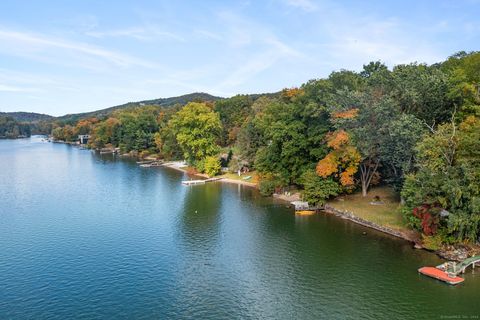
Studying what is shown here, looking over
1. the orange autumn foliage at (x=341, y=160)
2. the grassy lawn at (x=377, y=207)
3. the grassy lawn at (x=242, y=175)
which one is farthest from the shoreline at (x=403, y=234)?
the grassy lawn at (x=242, y=175)

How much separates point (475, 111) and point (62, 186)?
67.5m

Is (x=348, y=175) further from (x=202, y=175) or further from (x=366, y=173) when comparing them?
(x=202, y=175)

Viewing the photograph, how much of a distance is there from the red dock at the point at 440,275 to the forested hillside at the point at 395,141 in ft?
14.6

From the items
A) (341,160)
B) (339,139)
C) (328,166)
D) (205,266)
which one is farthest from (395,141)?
(205,266)

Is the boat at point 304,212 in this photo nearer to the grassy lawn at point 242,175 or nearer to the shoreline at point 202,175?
the shoreline at point 202,175

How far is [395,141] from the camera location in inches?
1797

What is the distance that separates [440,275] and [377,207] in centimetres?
1920

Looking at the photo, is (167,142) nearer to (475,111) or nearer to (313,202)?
(313,202)

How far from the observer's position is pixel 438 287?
1201 inches

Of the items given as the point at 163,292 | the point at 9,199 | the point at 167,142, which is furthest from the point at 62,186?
the point at 163,292

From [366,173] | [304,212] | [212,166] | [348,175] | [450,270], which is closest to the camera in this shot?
[450,270]

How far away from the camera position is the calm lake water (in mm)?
27859

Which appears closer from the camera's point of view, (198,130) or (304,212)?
(304,212)

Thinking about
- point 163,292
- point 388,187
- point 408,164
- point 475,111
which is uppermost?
point 475,111
